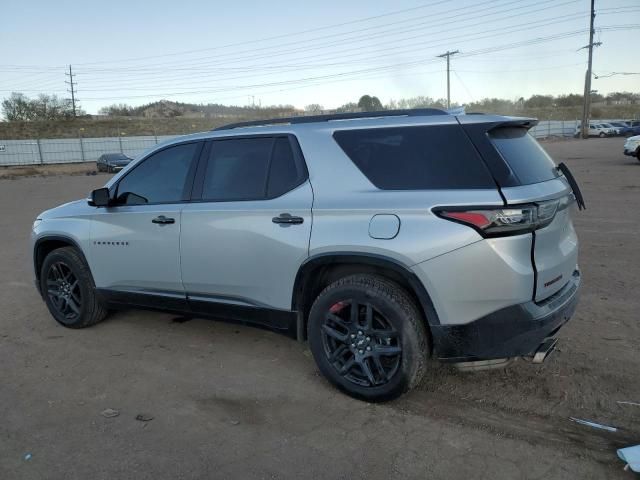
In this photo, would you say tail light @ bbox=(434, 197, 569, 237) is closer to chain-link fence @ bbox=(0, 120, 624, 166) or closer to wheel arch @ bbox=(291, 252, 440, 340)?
wheel arch @ bbox=(291, 252, 440, 340)

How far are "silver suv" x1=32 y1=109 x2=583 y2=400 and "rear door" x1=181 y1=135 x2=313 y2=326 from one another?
10mm

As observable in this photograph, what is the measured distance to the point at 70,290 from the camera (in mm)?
5059

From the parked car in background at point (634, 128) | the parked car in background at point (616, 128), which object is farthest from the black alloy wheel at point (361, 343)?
the parked car in background at point (616, 128)

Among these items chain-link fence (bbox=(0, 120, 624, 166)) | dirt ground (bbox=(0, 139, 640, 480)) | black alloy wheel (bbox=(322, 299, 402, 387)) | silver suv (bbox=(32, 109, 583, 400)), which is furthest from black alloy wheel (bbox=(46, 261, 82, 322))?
chain-link fence (bbox=(0, 120, 624, 166))

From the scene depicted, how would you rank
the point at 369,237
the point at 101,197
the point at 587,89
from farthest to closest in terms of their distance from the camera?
the point at 587,89
the point at 101,197
the point at 369,237

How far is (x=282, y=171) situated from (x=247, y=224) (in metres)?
0.45

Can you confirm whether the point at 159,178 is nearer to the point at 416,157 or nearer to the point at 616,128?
the point at 416,157

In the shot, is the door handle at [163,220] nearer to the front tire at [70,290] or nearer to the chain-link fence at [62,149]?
the front tire at [70,290]

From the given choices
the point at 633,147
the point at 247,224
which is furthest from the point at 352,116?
the point at 633,147

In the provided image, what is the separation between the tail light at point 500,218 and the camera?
292 cm

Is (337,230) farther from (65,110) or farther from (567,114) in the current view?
(567,114)

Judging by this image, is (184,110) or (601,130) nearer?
(601,130)

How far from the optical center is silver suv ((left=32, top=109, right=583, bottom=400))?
9.88 feet

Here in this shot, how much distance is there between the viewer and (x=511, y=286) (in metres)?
2.95
